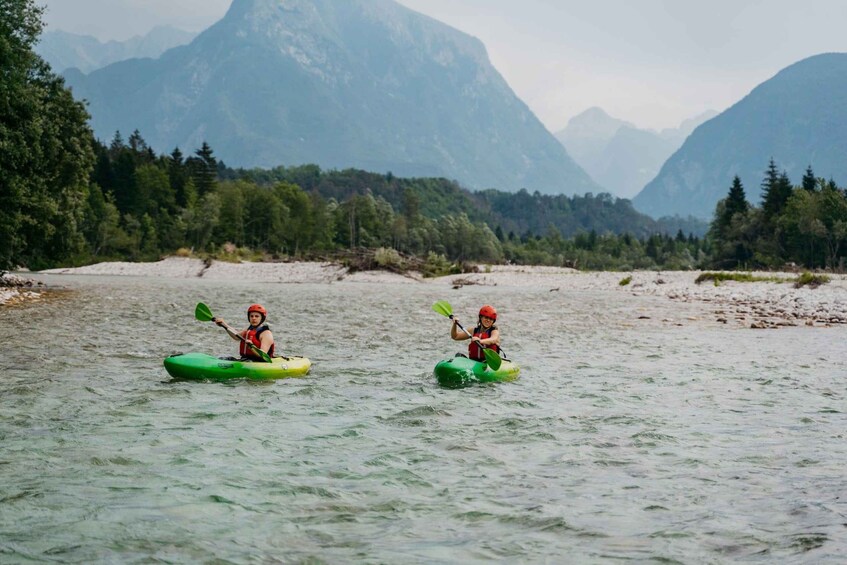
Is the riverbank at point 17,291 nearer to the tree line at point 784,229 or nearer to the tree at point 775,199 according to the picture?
the tree line at point 784,229

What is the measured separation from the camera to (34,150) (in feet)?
108

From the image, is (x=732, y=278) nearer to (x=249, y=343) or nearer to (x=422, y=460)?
(x=249, y=343)

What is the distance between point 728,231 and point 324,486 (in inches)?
3071

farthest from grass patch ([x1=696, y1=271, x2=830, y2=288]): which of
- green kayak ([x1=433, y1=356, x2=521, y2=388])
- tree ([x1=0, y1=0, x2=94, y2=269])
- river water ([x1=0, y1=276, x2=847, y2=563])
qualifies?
tree ([x1=0, y1=0, x2=94, y2=269])

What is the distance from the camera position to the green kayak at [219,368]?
44.2 ft

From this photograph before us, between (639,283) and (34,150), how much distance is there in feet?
117

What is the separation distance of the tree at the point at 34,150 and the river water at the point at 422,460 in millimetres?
17171

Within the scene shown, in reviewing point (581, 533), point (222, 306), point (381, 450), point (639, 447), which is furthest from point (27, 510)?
point (222, 306)

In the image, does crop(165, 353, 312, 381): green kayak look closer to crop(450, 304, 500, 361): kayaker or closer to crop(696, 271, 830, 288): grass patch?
crop(450, 304, 500, 361): kayaker

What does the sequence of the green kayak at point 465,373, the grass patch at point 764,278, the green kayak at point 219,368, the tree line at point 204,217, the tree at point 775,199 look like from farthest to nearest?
the tree at point 775,199, the grass patch at point 764,278, the tree line at point 204,217, the green kayak at point 465,373, the green kayak at point 219,368

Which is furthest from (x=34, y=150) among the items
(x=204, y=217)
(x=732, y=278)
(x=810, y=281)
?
(x=204, y=217)


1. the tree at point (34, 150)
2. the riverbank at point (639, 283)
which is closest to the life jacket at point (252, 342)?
the riverbank at point (639, 283)

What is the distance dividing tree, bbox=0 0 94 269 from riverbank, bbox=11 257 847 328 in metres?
3.62

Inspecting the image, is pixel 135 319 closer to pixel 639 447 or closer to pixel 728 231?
pixel 639 447
